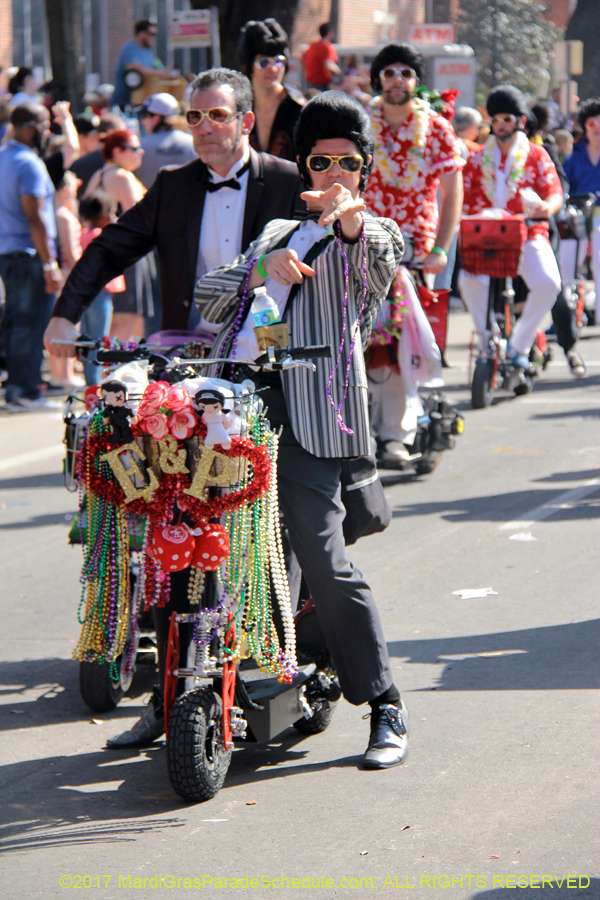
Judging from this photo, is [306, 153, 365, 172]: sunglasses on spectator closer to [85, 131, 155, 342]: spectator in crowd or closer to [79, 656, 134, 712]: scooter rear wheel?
[79, 656, 134, 712]: scooter rear wheel

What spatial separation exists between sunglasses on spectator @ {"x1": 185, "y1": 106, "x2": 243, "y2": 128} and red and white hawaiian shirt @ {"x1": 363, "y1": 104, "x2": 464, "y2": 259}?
358 centimetres

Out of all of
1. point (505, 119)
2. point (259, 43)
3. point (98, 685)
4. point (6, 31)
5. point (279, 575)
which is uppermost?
point (6, 31)

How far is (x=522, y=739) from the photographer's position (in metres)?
4.30

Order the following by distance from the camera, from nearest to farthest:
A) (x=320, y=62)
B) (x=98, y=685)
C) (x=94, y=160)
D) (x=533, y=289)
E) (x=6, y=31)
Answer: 1. (x=98, y=685)
2. (x=533, y=289)
3. (x=94, y=160)
4. (x=320, y=62)
5. (x=6, y=31)

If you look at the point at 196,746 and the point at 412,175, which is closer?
the point at 196,746

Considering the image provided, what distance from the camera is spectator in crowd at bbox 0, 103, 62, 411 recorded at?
10.9 m

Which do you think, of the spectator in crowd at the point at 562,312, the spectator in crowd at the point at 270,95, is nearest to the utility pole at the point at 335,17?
the spectator in crowd at the point at 562,312

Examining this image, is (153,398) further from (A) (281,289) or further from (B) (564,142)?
(B) (564,142)

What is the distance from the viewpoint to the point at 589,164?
13383mm

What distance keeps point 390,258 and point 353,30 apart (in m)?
34.7

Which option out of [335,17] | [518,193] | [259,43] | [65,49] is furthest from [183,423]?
[335,17]

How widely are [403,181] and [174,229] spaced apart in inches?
144

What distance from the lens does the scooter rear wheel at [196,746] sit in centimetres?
380

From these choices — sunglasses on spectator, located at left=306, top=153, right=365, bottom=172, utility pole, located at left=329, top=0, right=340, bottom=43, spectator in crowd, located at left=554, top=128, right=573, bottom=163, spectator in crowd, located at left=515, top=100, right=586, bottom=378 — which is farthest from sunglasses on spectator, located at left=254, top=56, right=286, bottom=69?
utility pole, located at left=329, top=0, right=340, bottom=43
